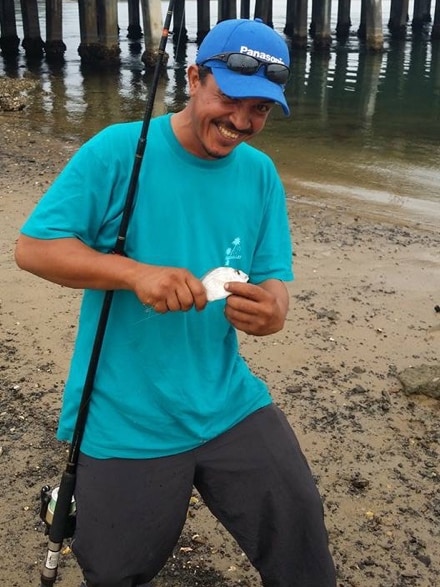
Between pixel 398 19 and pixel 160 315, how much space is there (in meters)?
43.9

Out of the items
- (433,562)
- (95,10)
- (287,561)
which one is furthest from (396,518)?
(95,10)

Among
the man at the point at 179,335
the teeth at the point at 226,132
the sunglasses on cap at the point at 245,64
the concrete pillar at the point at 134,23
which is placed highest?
the sunglasses on cap at the point at 245,64

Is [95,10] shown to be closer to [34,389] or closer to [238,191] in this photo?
[34,389]

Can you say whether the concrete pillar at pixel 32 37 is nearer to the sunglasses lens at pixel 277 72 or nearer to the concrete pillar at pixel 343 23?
the concrete pillar at pixel 343 23

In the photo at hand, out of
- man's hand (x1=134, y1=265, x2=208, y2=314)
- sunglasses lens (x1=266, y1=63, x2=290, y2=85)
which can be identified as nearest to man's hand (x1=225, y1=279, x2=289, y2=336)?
man's hand (x1=134, y1=265, x2=208, y2=314)

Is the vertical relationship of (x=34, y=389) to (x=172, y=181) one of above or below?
below

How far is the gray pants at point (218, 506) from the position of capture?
240 cm

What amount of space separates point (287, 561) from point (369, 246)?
5901 millimetres

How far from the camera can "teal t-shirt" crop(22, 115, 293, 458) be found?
7.79ft

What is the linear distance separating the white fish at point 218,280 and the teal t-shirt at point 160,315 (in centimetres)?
17

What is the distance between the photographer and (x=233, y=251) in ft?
8.39

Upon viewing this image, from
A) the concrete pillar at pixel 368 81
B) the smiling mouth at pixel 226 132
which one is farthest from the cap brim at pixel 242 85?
the concrete pillar at pixel 368 81

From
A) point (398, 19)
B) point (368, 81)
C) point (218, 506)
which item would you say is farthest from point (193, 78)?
point (398, 19)

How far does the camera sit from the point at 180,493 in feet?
8.13
